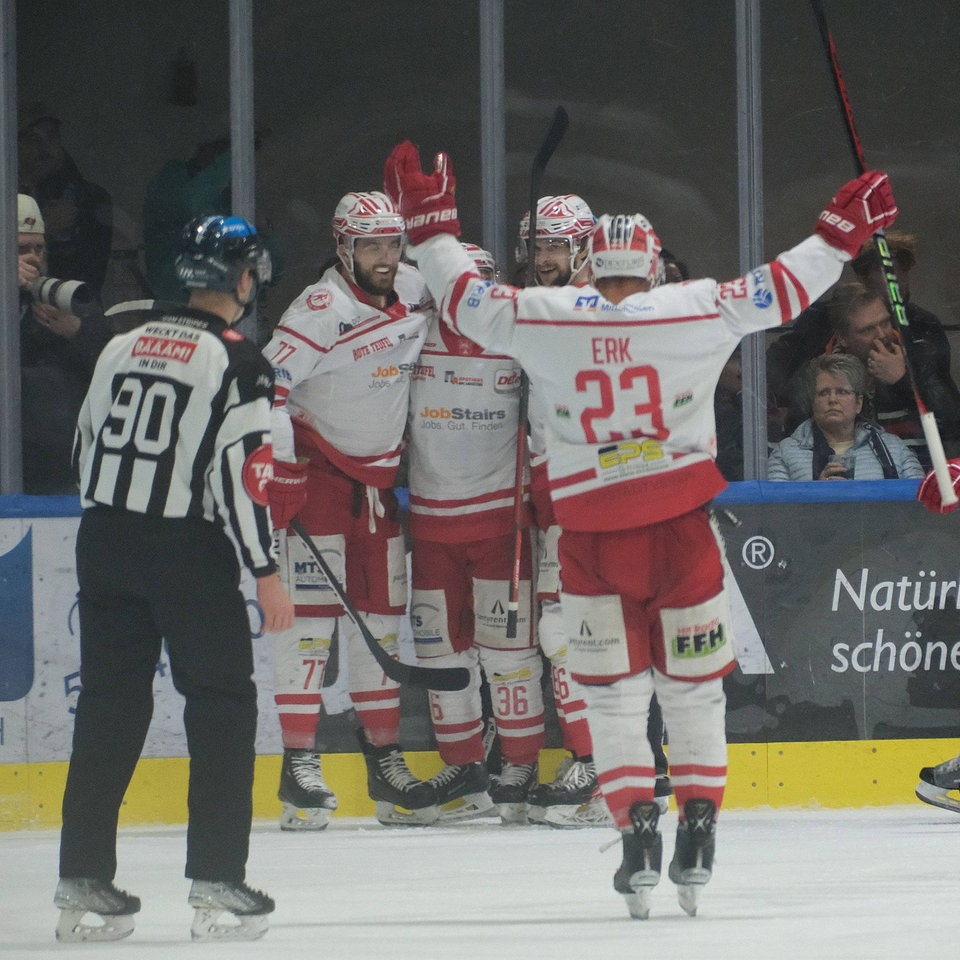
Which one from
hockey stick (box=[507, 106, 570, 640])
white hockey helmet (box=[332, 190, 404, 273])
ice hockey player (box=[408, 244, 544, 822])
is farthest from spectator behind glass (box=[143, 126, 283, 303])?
hockey stick (box=[507, 106, 570, 640])

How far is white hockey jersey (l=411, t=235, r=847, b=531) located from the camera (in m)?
3.39

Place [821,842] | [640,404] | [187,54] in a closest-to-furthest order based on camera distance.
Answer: [640,404], [821,842], [187,54]

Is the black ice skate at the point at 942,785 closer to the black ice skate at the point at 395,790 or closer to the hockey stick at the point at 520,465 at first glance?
the hockey stick at the point at 520,465

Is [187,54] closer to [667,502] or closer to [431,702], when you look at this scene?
[431,702]

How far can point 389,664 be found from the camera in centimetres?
452

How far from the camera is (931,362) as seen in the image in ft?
17.7

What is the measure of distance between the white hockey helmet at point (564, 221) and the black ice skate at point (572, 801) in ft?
4.57

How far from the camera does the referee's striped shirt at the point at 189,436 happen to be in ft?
10.2

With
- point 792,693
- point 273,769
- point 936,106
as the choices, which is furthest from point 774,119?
point 273,769

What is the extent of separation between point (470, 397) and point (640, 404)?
1421mm

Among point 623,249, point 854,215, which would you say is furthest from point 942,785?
point 623,249

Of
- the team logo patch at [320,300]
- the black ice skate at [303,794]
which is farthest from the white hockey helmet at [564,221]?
the black ice skate at [303,794]

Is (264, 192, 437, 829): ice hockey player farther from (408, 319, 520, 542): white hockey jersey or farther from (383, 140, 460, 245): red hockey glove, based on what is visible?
(383, 140, 460, 245): red hockey glove

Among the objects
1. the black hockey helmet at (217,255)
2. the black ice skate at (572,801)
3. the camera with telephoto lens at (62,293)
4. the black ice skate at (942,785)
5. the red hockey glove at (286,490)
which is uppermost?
the camera with telephoto lens at (62,293)
